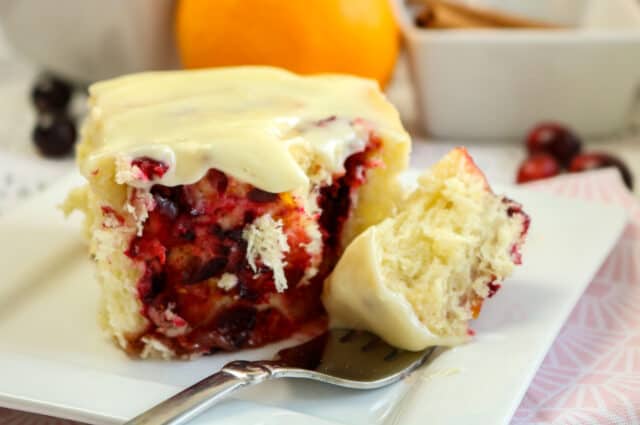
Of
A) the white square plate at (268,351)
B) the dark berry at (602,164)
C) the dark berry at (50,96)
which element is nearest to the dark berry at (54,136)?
the dark berry at (50,96)

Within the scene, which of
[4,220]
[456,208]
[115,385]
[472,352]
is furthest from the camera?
[4,220]

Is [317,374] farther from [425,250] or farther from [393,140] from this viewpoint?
[393,140]

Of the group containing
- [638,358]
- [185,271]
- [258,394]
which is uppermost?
[185,271]

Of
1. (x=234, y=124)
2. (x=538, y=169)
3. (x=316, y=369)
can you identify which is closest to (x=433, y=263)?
(x=316, y=369)

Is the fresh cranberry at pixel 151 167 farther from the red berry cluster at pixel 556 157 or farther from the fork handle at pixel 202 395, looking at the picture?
the red berry cluster at pixel 556 157

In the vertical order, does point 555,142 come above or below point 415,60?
below

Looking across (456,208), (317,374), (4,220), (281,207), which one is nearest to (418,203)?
(456,208)

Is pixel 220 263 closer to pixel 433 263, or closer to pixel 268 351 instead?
pixel 268 351

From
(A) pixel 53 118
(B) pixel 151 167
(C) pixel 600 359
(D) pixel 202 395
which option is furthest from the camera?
(A) pixel 53 118
